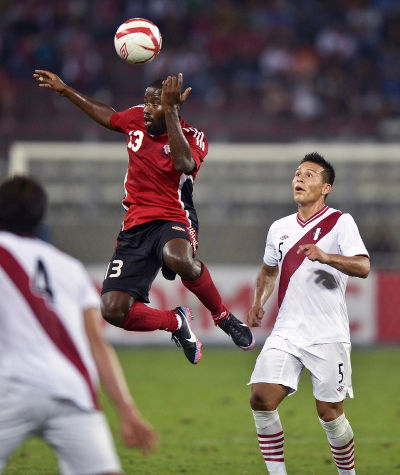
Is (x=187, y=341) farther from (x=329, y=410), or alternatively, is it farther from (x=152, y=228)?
(x=329, y=410)

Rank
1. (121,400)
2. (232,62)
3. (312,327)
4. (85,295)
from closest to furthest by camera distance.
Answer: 1. (121,400)
2. (85,295)
3. (312,327)
4. (232,62)

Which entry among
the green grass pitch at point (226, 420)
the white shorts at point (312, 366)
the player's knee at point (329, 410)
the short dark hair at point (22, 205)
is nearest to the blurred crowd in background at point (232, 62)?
the green grass pitch at point (226, 420)

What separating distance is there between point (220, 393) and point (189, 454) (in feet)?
13.2

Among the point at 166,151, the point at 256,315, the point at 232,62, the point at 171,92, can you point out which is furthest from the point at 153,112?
the point at 232,62

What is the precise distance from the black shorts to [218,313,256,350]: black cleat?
2.13ft

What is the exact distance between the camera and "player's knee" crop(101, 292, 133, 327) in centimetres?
708

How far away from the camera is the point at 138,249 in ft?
24.1

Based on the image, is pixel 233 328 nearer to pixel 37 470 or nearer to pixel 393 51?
pixel 37 470

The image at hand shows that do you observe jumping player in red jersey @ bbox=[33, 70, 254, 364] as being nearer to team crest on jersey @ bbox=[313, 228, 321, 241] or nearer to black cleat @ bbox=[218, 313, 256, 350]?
black cleat @ bbox=[218, 313, 256, 350]

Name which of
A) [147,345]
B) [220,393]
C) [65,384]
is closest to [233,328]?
[65,384]

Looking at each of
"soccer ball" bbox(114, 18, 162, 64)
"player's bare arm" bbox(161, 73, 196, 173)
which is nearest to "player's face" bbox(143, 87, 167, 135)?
"soccer ball" bbox(114, 18, 162, 64)

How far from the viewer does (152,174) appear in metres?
7.38

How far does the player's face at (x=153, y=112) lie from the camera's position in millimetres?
7117

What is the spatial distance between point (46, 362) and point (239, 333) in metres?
3.71
